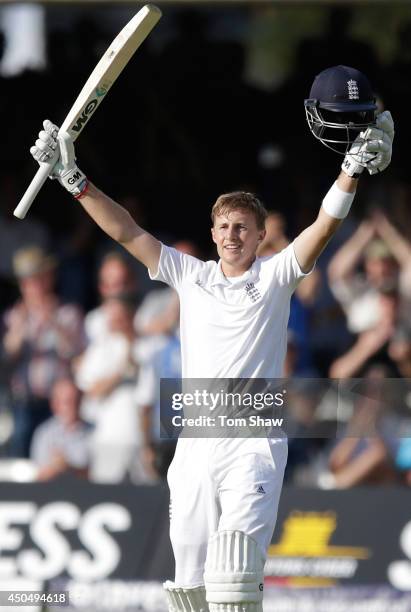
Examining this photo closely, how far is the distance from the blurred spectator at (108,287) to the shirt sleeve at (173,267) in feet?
10.5

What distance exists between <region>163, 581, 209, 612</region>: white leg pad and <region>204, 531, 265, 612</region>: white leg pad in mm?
181

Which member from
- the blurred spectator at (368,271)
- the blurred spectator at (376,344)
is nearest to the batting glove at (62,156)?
the blurred spectator at (376,344)

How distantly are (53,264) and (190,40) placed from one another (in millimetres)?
2218

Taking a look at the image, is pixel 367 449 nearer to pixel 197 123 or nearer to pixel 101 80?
pixel 101 80

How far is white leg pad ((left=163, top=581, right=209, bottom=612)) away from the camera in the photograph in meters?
5.50

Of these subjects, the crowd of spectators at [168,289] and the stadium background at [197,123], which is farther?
the stadium background at [197,123]

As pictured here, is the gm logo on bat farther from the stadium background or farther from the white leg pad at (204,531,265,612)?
the stadium background

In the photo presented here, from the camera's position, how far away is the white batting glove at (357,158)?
5324 mm

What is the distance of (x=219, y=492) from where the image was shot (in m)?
5.46

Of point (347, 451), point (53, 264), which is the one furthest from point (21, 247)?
point (347, 451)

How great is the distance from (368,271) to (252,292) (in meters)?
3.53

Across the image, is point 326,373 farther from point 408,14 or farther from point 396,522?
point 408,14

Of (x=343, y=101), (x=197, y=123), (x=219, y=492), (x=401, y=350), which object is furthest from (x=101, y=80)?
(x=197, y=123)

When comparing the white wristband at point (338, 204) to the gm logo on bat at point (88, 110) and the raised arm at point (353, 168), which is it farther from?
the gm logo on bat at point (88, 110)
